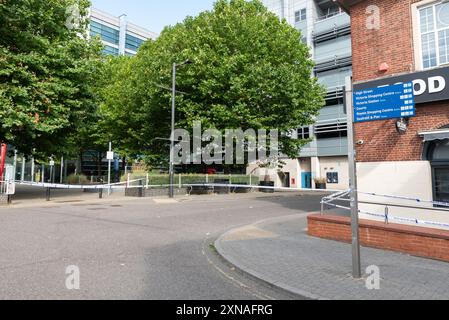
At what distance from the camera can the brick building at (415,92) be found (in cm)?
882

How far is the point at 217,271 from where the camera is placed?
625 cm

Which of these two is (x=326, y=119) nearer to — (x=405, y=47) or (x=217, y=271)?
(x=405, y=47)

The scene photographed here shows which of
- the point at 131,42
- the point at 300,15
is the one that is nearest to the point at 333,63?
the point at 300,15

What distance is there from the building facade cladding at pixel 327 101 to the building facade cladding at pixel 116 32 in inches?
1223

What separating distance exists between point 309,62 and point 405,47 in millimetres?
17394

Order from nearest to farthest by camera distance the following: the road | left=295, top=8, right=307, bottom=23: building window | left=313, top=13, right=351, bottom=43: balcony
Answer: the road → left=313, top=13, right=351, bottom=43: balcony → left=295, top=8, right=307, bottom=23: building window

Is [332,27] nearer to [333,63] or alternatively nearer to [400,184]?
[333,63]

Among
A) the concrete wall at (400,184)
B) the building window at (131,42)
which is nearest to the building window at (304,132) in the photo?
the concrete wall at (400,184)

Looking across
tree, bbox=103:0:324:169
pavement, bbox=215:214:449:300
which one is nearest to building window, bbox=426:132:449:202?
pavement, bbox=215:214:449:300

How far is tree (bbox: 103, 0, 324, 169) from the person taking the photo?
75.0 feet

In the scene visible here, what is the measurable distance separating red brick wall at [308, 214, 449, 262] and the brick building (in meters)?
1.83

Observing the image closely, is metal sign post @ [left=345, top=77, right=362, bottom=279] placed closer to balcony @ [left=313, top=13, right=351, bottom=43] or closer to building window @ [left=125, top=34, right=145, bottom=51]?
balcony @ [left=313, top=13, right=351, bottom=43]

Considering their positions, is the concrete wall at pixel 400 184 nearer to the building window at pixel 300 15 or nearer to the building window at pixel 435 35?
the building window at pixel 435 35
